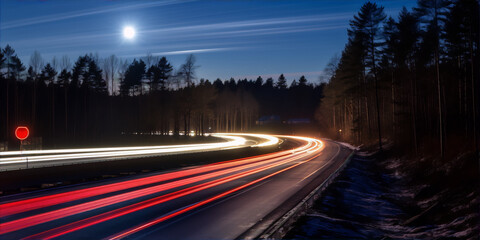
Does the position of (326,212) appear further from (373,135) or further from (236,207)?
(373,135)

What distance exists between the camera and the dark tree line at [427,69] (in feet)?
87.7

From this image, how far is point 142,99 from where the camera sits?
9575 centimetres

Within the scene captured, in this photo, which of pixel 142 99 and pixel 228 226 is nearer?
pixel 228 226

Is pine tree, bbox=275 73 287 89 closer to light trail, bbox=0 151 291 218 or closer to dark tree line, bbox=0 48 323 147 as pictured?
dark tree line, bbox=0 48 323 147

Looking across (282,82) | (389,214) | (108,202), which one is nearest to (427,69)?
(389,214)

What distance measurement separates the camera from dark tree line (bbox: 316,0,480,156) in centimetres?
2673

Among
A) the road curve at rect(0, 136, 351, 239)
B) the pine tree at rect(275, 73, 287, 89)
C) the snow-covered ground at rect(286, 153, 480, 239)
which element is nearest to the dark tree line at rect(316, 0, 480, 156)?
the snow-covered ground at rect(286, 153, 480, 239)

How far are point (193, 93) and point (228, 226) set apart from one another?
72693mm

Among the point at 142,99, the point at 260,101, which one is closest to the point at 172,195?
the point at 142,99

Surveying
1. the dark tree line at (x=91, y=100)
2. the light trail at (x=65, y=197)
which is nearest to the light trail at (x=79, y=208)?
the light trail at (x=65, y=197)

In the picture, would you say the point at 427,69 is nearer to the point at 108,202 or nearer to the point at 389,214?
the point at 389,214

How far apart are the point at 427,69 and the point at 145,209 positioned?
4259 cm

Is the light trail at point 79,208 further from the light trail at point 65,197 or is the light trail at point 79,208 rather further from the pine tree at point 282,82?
the pine tree at point 282,82

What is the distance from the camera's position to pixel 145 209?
1200 centimetres
